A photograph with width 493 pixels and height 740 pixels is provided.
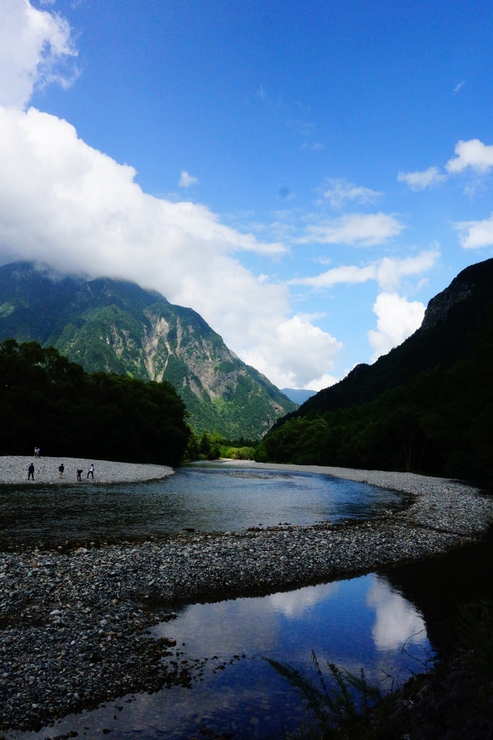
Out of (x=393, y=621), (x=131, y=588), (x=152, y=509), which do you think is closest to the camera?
(x=393, y=621)

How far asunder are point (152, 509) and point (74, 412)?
173ft

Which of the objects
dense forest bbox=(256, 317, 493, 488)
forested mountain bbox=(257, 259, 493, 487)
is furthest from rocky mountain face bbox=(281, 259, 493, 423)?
dense forest bbox=(256, 317, 493, 488)

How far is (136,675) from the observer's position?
10203 mm

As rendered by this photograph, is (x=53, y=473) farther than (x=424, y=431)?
No

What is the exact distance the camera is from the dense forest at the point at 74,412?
73.0 metres

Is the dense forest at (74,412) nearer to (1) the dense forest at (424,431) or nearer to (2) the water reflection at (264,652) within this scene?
(1) the dense forest at (424,431)

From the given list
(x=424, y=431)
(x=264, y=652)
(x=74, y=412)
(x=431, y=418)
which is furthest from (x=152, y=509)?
(x=424, y=431)

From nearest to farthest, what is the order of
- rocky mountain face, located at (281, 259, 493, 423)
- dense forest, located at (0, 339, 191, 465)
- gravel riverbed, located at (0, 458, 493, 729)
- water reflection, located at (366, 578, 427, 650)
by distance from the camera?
1. gravel riverbed, located at (0, 458, 493, 729)
2. water reflection, located at (366, 578, 427, 650)
3. dense forest, located at (0, 339, 191, 465)
4. rocky mountain face, located at (281, 259, 493, 423)

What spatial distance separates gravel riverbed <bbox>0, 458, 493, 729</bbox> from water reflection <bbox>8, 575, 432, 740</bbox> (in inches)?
24.9

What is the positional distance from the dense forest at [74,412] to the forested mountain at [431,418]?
4719 cm

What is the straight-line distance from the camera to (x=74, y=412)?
79.8 m

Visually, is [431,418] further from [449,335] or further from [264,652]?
[449,335]

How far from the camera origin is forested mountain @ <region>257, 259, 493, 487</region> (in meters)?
50.8

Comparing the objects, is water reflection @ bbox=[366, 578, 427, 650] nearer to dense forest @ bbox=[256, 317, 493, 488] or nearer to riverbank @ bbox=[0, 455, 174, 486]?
dense forest @ bbox=[256, 317, 493, 488]
